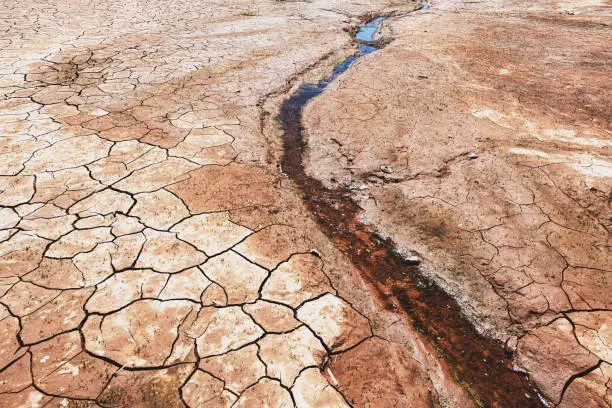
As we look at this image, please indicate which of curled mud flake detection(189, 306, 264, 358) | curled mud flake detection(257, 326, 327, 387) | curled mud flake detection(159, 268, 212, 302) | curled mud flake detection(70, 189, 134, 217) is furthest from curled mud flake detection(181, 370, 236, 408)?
curled mud flake detection(70, 189, 134, 217)

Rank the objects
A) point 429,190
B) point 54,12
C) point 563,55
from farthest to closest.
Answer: point 54,12, point 563,55, point 429,190

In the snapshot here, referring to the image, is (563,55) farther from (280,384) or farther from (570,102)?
(280,384)

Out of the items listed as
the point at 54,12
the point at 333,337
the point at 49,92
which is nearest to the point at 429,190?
the point at 333,337

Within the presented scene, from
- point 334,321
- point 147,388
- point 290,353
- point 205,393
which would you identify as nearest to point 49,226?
point 147,388

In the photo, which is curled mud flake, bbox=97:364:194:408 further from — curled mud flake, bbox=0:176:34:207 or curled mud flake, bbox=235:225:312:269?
curled mud flake, bbox=0:176:34:207

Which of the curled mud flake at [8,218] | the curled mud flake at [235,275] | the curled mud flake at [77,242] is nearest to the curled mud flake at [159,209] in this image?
the curled mud flake at [77,242]

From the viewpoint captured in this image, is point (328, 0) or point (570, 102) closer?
point (570, 102)
